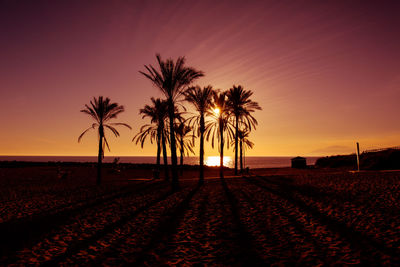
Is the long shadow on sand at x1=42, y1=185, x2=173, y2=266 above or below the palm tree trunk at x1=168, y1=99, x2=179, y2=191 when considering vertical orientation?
below

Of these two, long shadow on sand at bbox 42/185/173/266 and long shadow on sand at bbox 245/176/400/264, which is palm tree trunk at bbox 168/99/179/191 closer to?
long shadow on sand at bbox 42/185/173/266

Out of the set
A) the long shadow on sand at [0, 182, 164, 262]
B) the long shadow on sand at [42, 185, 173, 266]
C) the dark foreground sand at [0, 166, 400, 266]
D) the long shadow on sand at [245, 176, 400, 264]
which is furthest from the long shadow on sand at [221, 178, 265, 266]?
the long shadow on sand at [0, 182, 164, 262]

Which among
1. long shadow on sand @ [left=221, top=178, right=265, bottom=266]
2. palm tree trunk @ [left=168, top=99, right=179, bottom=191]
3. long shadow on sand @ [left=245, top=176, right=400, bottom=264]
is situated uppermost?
palm tree trunk @ [left=168, top=99, right=179, bottom=191]

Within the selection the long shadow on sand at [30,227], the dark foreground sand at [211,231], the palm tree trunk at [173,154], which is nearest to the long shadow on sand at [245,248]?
the dark foreground sand at [211,231]

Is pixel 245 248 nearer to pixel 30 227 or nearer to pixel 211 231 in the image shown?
pixel 211 231

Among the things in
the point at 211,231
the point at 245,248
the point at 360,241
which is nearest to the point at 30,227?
the point at 211,231

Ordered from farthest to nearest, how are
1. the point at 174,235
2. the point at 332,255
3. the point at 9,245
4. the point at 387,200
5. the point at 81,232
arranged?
the point at 387,200
the point at 81,232
the point at 174,235
the point at 9,245
the point at 332,255

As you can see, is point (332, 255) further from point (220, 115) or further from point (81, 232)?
point (220, 115)

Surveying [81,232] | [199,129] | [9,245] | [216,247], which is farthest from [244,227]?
[199,129]

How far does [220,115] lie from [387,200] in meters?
15.8

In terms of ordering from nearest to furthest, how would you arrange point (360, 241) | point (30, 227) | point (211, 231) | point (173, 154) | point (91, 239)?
point (360, 241) → point (91, 239) → point (211, 231) → point (30, 227) → point (173, 154)

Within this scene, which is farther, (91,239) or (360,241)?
(91,239)

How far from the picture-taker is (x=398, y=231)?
613cm

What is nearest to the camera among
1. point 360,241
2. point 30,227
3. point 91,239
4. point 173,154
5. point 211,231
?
point 360,241
